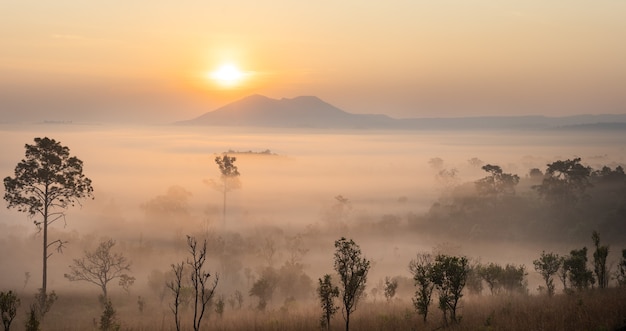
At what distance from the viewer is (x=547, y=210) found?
151625mm

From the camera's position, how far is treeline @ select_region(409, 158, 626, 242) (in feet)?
448

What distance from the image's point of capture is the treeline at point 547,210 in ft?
448

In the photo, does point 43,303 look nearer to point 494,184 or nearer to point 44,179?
point 44,179

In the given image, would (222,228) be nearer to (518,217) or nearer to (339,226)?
(339,226)

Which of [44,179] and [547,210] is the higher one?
[44,179]

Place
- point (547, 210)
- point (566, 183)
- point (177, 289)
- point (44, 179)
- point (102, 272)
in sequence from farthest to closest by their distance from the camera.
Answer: point (547, 210)
point (566, 183)
point (102, 272)
point (44, 179)
point (177, 289)

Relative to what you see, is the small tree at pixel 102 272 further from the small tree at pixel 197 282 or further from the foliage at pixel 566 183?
the foliage at pixel 566 183

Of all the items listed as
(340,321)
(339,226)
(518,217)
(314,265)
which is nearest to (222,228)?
(339,226)

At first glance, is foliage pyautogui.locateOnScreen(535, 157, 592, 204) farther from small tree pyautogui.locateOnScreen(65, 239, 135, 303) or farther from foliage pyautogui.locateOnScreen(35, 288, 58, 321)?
foliage pyautogui.locateOnScreen(35, 288, 58, 321)

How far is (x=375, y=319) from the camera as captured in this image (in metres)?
38.8

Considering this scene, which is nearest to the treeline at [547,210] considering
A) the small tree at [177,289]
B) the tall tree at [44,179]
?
the small tree at [177,289]

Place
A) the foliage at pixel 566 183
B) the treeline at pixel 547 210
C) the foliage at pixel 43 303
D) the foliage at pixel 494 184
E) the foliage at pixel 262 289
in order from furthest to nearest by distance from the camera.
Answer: the foliage at pixel 494 184 → the foliage at pixel 566 183 → the treeline at pixel 547 210 → the foliage at pixel 262 289 → the foliage at pixel 43 303

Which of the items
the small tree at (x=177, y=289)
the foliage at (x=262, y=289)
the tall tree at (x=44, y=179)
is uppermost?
the tall tree at (x=44, y=179)

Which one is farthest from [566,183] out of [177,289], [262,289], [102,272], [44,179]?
[44,179]
